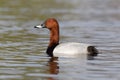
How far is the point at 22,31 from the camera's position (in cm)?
2158

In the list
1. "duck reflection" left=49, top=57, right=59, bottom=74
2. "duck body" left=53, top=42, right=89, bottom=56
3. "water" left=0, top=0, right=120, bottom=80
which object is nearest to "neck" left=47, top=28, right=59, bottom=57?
"water" left=0, top=0, right=120, bottom=80

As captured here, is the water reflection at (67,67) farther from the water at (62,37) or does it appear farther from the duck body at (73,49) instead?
the duck body at (73,49)

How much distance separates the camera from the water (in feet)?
41.4

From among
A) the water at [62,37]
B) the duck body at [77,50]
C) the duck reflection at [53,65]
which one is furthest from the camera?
the duck body at [77,50]

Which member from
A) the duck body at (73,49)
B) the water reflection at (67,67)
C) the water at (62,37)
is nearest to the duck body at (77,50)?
the duck body at (73,49)

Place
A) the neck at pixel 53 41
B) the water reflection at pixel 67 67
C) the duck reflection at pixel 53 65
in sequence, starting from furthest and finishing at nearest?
the neck at pixel 53 41
the duck reflection at pixel 53 65
the water reflection at pixel 67 67

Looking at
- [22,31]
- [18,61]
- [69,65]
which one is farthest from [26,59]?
[22,31]

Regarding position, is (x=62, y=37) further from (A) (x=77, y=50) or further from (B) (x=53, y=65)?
(B) (x=53, y=65)

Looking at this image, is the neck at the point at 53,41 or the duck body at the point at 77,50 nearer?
the duck body at the point at 77,50

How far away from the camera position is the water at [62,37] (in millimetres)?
12609

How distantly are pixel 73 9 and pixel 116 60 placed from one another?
16.4m

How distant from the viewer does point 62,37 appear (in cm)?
2006

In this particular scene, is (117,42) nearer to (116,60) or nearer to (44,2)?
(116,60)

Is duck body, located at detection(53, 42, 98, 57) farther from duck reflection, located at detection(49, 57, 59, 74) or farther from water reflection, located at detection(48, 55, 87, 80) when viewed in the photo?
duck reflection, located at detection(49, 57, 59, 74)
